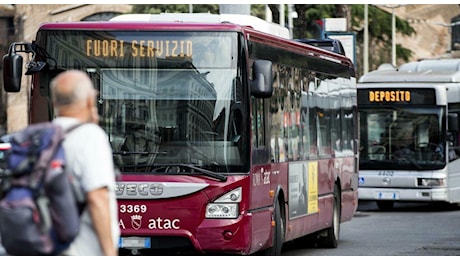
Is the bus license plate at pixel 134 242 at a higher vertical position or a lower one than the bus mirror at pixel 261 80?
lower

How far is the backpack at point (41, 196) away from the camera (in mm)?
6824

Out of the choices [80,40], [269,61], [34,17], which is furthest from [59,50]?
[34,17]

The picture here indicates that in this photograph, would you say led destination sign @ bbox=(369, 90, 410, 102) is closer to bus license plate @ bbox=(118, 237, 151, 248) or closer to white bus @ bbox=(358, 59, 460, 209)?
white bus @ bbox=(358, 59, 460, 209)

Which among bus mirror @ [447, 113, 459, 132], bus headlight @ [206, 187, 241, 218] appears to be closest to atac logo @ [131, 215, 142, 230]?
bus headlight @ [206, 187, 241, 218]

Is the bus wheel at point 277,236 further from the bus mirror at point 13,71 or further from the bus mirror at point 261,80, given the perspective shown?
the bus mirror at point 13,71

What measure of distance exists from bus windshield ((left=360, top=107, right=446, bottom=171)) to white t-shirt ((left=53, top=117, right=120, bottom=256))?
2128 cm

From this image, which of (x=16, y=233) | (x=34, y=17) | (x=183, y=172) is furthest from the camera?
(x=34, y=17)

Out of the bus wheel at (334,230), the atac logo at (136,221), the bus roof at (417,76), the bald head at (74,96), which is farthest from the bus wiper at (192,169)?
the bus roof at (417,76)

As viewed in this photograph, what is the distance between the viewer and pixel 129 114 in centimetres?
1380

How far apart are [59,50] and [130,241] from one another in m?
2.05

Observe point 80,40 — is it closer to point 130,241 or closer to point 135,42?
point 135,42

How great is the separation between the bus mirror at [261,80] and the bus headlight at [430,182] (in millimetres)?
14354

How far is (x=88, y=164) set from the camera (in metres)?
6.93

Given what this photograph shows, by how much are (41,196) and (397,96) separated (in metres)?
21.8
